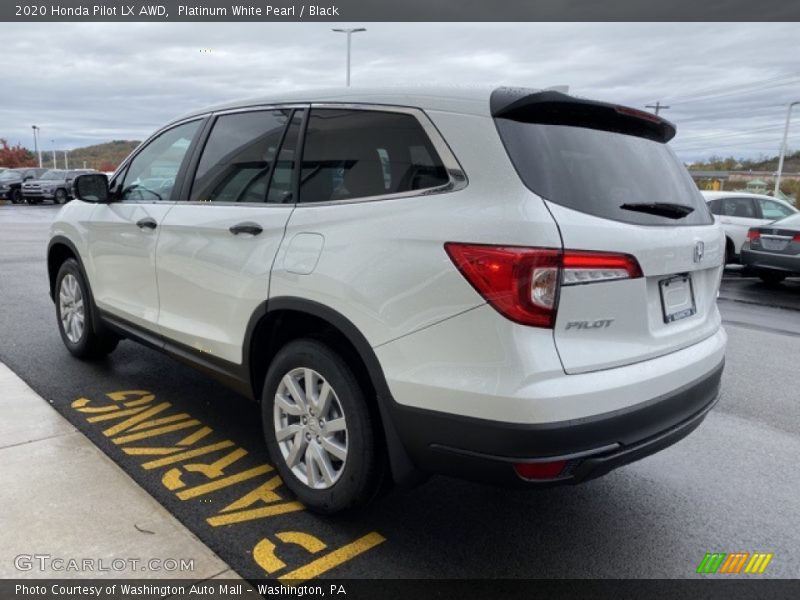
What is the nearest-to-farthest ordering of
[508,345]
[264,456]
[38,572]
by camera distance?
1. [508,345]
2. [38,572]
3. [264,456]

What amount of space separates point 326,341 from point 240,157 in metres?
1.23

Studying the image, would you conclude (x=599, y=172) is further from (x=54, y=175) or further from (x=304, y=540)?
(x=54, y=175)

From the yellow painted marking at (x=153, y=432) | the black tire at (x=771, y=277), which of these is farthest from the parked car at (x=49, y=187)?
the yellow painted marking at (x=153, y=432)

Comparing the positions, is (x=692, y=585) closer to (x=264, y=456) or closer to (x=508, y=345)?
(x=508, y=345)

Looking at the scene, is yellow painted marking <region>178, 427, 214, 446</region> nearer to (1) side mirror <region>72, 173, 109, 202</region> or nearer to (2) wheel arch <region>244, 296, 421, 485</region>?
(2) wheel arch <region>244, 296, 421, 485</region>

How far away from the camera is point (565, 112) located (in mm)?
2492

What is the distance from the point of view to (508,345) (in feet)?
6.91

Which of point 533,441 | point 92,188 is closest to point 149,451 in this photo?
point 92,188

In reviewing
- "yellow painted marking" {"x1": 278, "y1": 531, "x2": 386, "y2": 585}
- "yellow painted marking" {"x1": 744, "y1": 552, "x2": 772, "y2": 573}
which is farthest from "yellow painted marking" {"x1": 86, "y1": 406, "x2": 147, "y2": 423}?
"yellow painted marking" {"x1": 744, "y1": 552, "x2": 772, "y2": 573}

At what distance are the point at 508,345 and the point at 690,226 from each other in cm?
112

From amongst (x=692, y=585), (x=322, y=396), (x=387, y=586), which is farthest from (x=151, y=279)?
(x=692, y=585)

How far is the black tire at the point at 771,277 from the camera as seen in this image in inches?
423

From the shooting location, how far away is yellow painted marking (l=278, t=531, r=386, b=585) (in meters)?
2.45

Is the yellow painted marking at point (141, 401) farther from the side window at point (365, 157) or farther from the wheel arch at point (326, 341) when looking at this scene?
the side window at point (365, 157)
